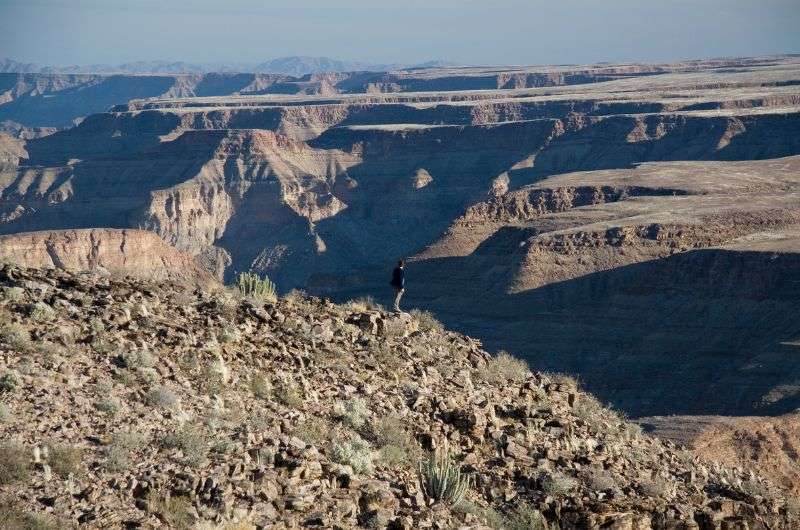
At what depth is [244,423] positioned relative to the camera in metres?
14.5

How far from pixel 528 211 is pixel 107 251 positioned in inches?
1220

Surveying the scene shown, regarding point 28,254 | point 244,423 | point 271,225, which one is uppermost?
point 244,423

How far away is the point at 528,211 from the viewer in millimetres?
93188

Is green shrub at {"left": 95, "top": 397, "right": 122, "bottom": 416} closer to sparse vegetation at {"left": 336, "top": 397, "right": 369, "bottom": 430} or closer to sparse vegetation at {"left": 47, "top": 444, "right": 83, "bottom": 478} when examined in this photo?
sparse vegetation at {"left": 47, "top": 444, "right": 83, "bottom": 478}

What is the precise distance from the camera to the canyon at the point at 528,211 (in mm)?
57750

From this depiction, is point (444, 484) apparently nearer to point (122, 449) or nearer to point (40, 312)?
point (122, 449)

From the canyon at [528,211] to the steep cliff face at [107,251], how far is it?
161 centimetres

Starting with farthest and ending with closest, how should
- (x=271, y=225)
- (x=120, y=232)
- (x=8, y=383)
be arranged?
(x=271, y=225)
(x=120, y=232)
(x=8, y=383)

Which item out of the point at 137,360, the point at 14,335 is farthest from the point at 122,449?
the point at 14,335

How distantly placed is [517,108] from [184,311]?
151446 millimetres

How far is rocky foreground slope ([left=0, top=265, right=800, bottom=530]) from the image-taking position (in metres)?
12.6

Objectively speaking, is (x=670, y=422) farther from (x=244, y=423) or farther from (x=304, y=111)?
(x=304, y=111)

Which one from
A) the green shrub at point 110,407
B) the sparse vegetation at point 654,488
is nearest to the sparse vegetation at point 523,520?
the sparse vegetation at point 654,488

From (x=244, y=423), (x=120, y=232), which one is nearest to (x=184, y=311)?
(x=244, y=423)
